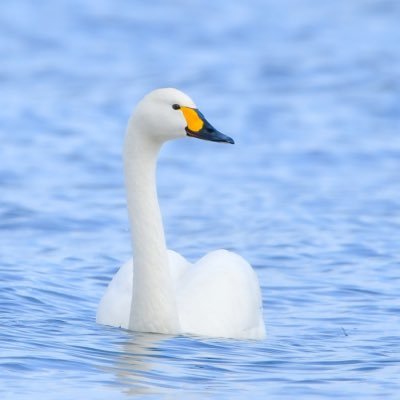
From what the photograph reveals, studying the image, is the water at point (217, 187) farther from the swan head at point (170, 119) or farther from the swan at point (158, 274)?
the swan head at point (170, 119)

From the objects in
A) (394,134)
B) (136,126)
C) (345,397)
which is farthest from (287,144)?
(345,397)

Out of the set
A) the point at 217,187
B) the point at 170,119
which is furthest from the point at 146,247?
the point at 217,187

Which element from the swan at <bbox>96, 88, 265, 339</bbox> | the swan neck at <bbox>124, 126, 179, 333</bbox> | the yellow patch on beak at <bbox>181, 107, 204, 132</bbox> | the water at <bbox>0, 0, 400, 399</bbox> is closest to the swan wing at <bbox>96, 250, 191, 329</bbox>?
the swan at <bbox>96, 88, 265, 339</bbox>

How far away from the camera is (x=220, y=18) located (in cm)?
2591

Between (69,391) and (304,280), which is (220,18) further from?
(69,391)

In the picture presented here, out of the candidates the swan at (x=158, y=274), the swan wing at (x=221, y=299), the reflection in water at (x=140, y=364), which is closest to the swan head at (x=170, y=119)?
the swan at (x=158, y=274)

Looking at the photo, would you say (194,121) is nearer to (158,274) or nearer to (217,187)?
(158,274)

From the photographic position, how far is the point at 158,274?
355 inches

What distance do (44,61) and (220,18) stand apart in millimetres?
4020

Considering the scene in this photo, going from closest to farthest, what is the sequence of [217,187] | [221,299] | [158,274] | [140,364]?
[140,364] → [158,274] → [221,299] → [217,187]

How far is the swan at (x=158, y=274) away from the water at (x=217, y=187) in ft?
0.46

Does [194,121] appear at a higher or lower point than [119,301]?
higher

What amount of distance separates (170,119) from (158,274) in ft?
2.79

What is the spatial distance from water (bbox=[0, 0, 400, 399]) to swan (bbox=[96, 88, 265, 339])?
141 mm
